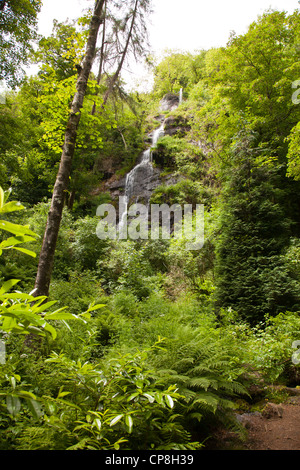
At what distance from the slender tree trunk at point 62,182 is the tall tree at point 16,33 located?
16.0ft

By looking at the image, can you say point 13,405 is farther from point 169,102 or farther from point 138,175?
point 169,102

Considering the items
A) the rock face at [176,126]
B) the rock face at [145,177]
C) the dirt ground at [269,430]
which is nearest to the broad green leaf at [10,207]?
the dirt ground at [269,430]

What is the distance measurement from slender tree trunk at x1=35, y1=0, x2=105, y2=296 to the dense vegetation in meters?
0.47

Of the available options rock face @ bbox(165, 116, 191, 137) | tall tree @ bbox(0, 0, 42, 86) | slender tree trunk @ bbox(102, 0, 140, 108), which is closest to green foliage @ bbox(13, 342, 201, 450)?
slender tree trunk @ bbox(102, 0, 140, 108)

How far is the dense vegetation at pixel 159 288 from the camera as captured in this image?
160 cm

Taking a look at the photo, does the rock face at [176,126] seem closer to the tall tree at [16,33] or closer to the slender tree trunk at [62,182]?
the tall tree at [16,33]

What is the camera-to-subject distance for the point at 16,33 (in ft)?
26.4

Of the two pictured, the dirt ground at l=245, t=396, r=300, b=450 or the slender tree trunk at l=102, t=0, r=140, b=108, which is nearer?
the dirt ground at l=245, t=396, r=300, b=450

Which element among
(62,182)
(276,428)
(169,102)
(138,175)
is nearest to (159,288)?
(62,182)

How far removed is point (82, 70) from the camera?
4766 mm

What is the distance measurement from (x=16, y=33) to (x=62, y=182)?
7175mm

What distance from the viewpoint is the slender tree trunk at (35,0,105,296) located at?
399 cm

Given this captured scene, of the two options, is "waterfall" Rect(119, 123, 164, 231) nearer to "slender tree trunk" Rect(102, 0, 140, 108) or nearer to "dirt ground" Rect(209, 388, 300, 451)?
"slender tree trunk" Rect(102, 0, 140, 108)
